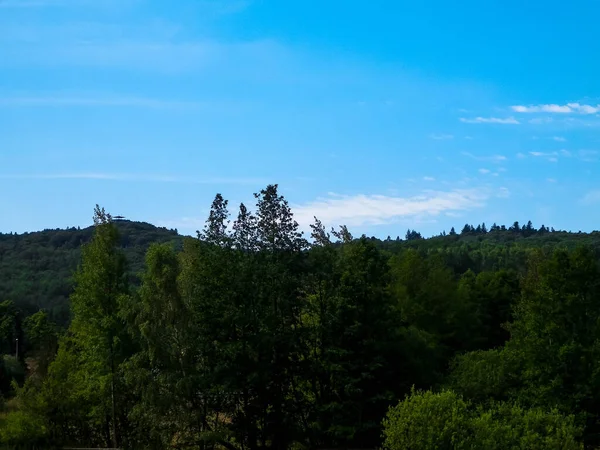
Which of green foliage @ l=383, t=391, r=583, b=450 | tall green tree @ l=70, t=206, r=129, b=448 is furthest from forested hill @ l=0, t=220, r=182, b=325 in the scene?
green foliage @ l=383, t=391, r=583, b=450

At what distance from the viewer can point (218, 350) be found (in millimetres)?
34938

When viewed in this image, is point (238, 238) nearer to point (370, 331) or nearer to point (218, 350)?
point (218, 350)

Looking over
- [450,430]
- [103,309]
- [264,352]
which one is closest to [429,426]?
[450,430]

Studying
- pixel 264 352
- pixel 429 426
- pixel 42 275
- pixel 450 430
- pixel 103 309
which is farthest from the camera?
pixel 42 275

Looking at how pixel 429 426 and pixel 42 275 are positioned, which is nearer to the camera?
pixel 429 426

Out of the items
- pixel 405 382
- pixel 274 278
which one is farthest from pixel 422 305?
pixel 274 278

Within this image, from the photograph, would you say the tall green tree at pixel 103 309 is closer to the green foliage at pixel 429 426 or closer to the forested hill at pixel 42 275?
the green foliage at pixel 429 426

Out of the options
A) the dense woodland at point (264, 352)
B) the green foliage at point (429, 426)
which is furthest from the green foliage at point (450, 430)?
the dense woodland at point (264, 352)

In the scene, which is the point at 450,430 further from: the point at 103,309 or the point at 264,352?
the point at 103,309

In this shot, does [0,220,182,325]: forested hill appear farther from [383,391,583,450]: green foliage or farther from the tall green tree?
[383,391,583,450]: green foliage

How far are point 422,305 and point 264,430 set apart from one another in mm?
21684

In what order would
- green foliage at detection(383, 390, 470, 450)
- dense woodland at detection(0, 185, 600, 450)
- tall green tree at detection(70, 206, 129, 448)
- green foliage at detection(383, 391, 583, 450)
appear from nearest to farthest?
green foliage at detection(383, 390, 470, 450), green foliage at detection(383, 391, 583, 450), dense woodland at detection(0, 185, 600, 450), tall green tree at detection(70, 206, 129, 448)

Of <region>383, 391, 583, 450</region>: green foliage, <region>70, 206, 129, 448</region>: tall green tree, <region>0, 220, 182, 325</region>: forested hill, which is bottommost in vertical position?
<region>383, 391, 583, 450</region>: green foliage

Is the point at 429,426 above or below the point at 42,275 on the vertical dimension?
below
